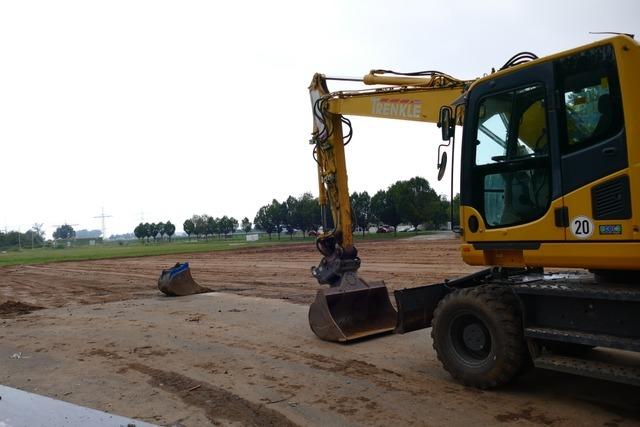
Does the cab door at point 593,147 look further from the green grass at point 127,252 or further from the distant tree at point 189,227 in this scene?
the distant tree at point 189,227

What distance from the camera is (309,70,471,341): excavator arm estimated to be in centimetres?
812

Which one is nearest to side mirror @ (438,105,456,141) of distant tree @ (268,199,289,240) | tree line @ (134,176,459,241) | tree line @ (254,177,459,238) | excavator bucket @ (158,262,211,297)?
excavator bucket @ (158,262,211,297)

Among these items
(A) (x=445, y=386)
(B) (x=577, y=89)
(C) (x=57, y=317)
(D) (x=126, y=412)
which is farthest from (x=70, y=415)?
(C) (x=57, y=317)

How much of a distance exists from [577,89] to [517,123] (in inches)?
28.0

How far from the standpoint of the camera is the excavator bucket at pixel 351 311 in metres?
8.56

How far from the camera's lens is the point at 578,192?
516 centimetres

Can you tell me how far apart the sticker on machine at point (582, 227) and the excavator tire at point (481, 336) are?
3.38 ft

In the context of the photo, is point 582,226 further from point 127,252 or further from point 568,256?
point 127,252

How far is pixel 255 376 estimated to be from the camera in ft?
22.5

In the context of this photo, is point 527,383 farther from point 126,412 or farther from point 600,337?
point 126,412

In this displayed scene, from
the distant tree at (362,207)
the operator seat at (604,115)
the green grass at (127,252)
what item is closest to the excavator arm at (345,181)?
the operator seat at (604,115)

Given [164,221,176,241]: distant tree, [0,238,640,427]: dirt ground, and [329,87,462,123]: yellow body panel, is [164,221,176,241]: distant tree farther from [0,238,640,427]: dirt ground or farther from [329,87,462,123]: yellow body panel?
[329,87,462,123]: yellow body panel

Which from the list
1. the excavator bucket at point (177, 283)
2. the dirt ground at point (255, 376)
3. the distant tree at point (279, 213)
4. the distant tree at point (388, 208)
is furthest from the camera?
the distant tree at point (279, 213)

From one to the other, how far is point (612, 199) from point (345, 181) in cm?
538
